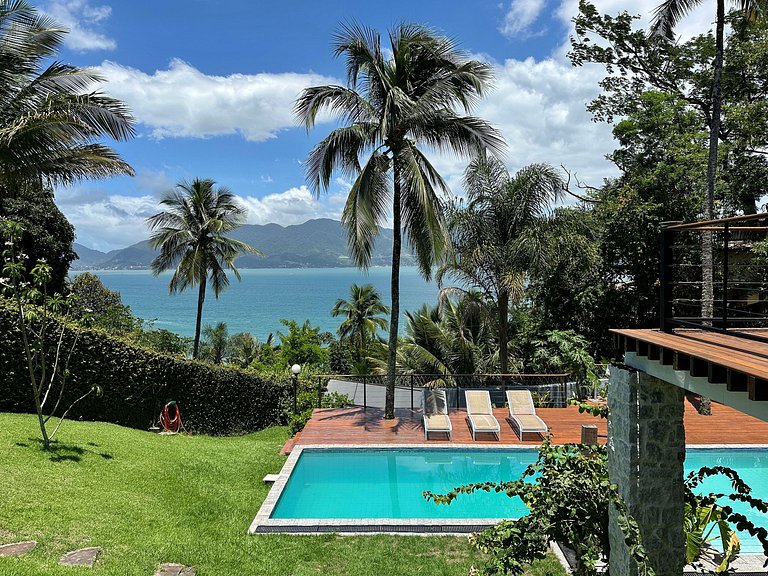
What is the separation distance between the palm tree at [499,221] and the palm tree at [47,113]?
939cm

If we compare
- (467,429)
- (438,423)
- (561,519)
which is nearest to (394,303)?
(438,423)

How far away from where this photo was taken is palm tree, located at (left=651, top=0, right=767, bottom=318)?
10422 mm

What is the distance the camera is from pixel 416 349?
59.8 feet

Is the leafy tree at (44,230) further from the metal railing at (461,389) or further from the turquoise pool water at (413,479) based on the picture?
the turquoise pool water at (413,479)

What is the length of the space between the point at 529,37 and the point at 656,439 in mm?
14732

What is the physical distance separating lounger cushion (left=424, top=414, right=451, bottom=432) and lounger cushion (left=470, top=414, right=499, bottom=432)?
551 mm

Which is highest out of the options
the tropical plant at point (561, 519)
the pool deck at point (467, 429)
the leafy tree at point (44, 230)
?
the leafy tree at point (44, 230)

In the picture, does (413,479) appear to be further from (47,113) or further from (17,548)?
(47,113)

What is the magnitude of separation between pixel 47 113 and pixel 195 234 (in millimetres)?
11457

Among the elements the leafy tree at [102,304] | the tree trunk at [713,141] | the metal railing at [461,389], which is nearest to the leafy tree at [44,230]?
the leafy tree at [102,304]

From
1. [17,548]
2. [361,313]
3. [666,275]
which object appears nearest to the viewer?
[666,275]

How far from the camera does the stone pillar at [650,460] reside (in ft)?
12.6

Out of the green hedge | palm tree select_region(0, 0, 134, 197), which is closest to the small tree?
the green hedge

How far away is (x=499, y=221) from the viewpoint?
15.4 m
